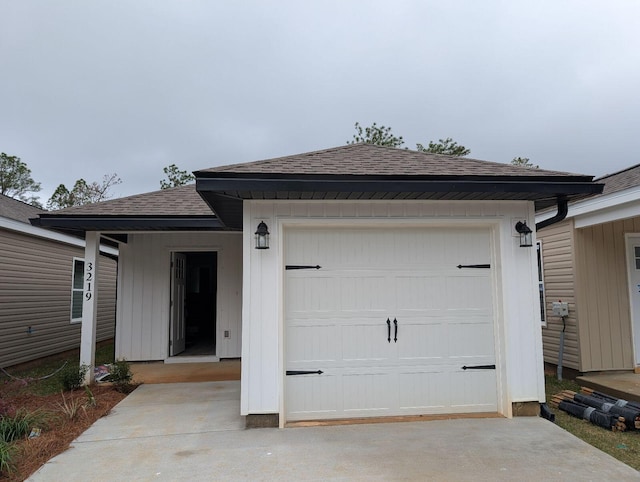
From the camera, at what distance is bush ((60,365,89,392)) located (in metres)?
6.02

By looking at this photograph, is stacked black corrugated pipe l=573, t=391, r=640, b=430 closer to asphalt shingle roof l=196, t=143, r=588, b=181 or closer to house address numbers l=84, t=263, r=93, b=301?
asphalt shingle roof l=196, t=143, r=588, b=181

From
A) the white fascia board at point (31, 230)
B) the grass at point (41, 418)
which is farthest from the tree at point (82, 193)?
the grass at point (41, 418)

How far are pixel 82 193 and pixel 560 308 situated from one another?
25885 mm

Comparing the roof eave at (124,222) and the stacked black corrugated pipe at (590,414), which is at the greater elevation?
the roof eave at (124,222)

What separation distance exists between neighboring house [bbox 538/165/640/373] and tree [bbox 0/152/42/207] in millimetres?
28319

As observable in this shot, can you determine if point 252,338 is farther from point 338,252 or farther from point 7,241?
point 7,241

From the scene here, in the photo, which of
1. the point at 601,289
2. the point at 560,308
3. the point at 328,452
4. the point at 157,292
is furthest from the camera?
the point at 157,292

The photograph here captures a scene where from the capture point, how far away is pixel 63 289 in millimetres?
10094

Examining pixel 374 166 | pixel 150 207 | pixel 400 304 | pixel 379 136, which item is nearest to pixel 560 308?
pixel 400 304

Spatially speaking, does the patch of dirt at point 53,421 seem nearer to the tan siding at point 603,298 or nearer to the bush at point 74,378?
the bush at point 74,378

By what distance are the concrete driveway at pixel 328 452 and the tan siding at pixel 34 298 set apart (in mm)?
5025

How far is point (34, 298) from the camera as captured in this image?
8.92 meters

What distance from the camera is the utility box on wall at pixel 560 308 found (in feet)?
22.5

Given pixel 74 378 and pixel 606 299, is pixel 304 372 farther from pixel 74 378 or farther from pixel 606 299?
pixel 606 299
